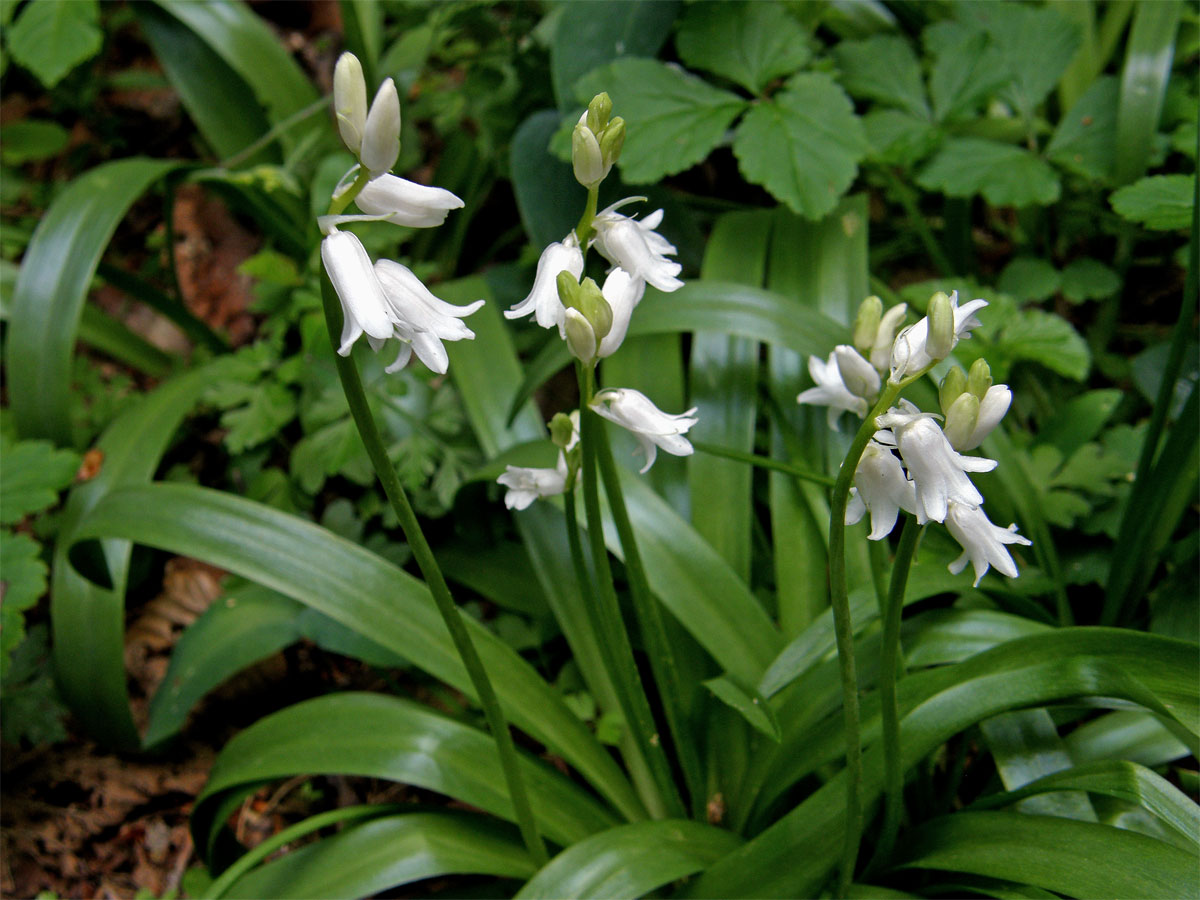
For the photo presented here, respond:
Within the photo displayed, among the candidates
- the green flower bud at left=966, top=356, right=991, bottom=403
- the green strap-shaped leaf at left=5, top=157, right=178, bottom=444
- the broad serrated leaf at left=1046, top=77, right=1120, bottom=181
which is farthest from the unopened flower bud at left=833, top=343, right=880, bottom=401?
the green strap-shaped leaf at left=5, top=157, right=178, bottom=444

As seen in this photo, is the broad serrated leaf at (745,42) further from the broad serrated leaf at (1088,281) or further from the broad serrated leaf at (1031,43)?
the broad serrated leaf at (1088,281)

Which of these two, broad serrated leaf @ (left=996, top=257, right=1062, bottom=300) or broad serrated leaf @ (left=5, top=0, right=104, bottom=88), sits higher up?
broad serrated leaf @ (left=5, top=0, right=104, bottom=88)

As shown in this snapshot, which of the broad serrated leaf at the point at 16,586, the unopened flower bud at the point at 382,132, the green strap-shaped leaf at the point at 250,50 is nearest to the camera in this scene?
the unopened flower bud at the point at 382,132

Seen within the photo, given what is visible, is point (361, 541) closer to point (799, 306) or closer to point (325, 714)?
point (325, 714)

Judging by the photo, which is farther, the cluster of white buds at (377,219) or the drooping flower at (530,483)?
the drooping flower at (530,483)

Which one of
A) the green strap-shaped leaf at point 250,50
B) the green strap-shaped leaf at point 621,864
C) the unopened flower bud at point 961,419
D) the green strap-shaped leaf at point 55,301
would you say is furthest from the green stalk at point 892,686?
the green strap-shaped leaf at point 250,50

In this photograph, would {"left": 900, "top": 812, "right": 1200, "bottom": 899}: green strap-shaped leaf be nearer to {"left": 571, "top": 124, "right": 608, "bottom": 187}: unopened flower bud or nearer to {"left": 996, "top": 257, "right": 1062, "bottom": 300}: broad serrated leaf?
{"left": 571, "top": 124, "right": 608, "bottom": 187}: unopened flower bud

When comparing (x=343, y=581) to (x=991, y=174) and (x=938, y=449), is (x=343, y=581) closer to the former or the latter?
(x=938, y=449)
